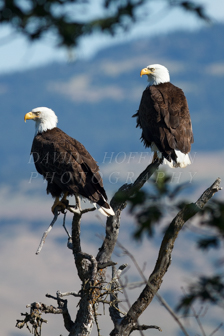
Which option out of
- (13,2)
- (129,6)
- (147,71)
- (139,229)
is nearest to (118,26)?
(129,6)

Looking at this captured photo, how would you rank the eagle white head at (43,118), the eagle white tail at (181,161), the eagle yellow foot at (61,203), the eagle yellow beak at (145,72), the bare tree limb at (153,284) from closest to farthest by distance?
1. the bare tree limb at (153,284)
2. the eagle yellow foot at (61,203)
3. the eagle white tail at (181,161)
4. the eagle white head at (43,118)
5. the eagle yellow beak at (145,72)

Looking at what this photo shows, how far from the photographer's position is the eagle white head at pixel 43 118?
7598 millimetres

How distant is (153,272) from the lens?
19.0ft

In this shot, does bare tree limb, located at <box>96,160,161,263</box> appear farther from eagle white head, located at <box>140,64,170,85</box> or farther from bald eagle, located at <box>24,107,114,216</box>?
eagle white head, located at <box>140,64,170,85</box>

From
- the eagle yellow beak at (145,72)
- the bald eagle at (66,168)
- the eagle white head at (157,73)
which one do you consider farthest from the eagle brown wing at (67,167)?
the eagle white head at (157,73)

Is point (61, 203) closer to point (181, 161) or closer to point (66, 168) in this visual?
point (66, 168)

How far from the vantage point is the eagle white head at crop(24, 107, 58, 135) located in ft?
24.9

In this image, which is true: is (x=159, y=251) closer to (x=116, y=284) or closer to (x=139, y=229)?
(x=116, y=284)

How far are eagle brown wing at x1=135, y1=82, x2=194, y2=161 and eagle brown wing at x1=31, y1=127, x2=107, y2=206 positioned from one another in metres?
1.35

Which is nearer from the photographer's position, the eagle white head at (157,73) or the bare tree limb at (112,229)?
the bare tree limb at (112,229)

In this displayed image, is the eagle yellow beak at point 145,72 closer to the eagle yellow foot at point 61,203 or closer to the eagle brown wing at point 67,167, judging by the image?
the eagle brown wing at point 67,167

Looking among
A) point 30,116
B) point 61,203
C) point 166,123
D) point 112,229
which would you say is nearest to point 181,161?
point 166,123

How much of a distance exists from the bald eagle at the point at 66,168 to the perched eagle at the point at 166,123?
1356mm

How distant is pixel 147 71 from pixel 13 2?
5.53 m
